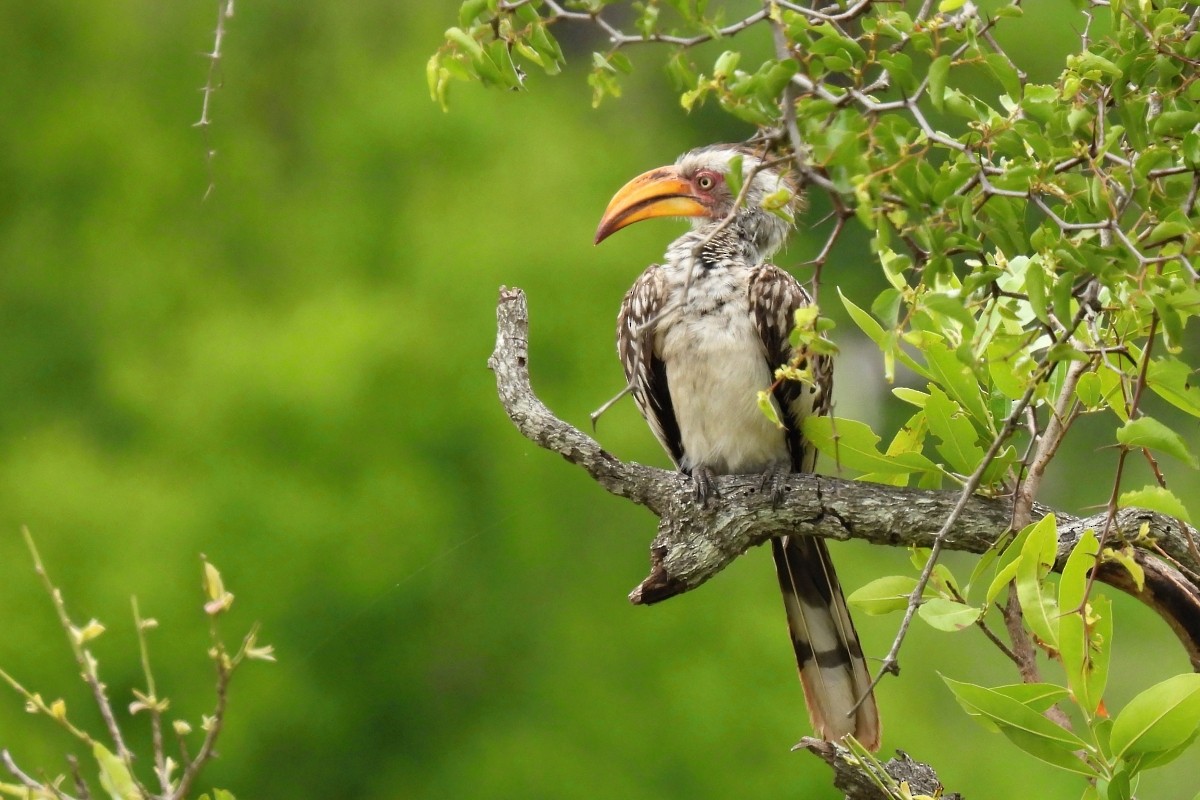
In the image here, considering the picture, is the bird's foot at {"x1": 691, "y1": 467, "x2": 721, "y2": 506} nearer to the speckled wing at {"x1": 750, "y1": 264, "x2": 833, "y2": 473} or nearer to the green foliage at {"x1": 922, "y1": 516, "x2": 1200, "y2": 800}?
the speckled wing at {"x1": 750, "y1": 264, "x2": 833, "y2": 473}

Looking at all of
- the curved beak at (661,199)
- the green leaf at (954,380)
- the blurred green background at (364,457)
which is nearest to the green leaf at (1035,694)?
the green leaf at (954,380)

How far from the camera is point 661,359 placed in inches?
116

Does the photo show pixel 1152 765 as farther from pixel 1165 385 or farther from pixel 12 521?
pixel 12 521

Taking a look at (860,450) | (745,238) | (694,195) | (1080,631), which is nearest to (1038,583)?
(1080,631)

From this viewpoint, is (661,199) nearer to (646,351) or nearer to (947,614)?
(646,351)

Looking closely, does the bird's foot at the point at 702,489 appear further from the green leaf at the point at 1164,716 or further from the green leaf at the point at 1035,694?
the green leaf at the point at 1164,716

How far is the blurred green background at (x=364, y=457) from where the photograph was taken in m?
6.02

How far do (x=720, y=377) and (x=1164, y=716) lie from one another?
123cm

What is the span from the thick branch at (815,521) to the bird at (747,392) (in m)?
0.19

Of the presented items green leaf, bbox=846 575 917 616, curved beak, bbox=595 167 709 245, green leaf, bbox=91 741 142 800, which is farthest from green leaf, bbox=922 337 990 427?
green leaf, bbox=91 741 142 800

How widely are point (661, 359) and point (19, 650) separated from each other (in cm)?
409

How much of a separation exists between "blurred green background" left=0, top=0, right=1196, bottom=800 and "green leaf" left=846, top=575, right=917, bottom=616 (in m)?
3.71

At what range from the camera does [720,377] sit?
283cm

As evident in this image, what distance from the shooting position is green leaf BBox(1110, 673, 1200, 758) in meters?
1.79
